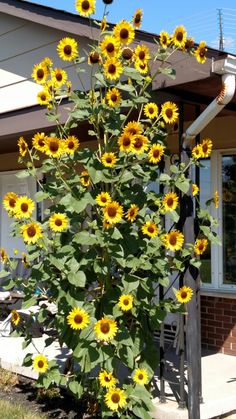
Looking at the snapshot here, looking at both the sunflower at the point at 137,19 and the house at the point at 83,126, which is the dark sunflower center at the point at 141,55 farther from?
the house at the point at 83,126

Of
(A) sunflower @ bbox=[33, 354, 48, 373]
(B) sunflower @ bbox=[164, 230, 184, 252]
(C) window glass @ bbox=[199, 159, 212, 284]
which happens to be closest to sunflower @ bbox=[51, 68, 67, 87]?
(B) sunflower @ bbox=[164, 230, 184, 252]

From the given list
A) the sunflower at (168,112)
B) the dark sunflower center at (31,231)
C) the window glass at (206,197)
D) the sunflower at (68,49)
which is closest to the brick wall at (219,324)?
the window glass at (206,197)

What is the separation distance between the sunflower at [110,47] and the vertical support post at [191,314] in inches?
38.8

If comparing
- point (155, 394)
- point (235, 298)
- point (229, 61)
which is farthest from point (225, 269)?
point (229, 61)

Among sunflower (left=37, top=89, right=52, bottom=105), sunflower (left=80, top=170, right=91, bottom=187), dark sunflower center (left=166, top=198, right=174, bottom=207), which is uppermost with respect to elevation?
sunflower (left=37, top=89, right=52, bottom=105)

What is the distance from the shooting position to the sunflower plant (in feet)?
12.6

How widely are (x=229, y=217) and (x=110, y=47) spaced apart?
3121 mm

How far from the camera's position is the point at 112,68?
3.85m

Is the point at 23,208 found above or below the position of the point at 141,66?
below

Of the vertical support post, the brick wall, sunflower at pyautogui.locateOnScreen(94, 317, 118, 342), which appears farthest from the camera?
the brick wall

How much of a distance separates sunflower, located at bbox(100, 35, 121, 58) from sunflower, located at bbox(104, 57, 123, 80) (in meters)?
0.04

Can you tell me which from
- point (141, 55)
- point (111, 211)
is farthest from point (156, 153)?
point (141, 55)

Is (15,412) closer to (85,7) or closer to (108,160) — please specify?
(108,160)

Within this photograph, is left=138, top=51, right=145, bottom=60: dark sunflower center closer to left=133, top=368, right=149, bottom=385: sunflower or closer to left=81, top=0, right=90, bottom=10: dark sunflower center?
left=81, top=0, right=90, bottom=10: dark sunflower center
